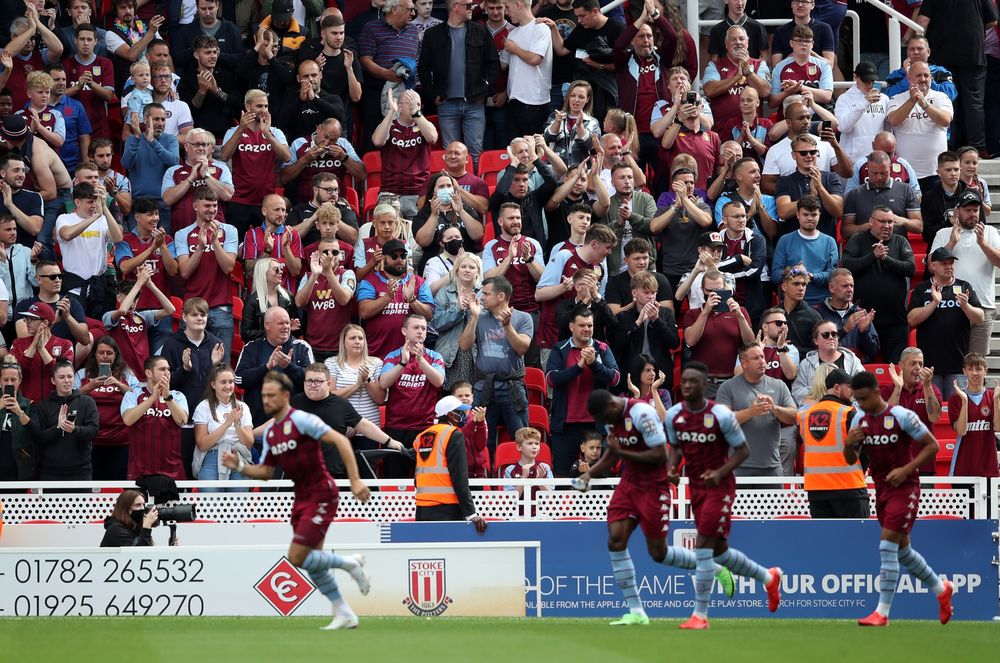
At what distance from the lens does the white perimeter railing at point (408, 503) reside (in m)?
15.9

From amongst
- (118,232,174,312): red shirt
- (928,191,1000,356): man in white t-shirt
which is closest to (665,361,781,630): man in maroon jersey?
(928,191,1000,356): man in white t-shirt

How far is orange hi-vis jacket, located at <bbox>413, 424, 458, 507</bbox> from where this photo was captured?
15086 millimetres

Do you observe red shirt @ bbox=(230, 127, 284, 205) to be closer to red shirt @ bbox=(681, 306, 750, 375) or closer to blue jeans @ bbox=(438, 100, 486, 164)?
blue jeans @ bbox=(438, 100, 486, 164)

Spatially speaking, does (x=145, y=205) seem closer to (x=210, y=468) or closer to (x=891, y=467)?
(x=210, y=468)

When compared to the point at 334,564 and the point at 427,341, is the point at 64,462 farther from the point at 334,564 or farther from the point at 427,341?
the point at 334,564

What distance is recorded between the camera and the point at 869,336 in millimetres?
17781

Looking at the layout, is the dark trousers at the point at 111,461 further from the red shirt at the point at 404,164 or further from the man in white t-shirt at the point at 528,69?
the man in white t-shirt at the point at 528,69

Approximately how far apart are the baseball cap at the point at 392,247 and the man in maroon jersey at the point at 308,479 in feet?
18.2

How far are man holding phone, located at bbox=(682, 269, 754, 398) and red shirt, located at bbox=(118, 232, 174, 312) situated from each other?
6.37 metres

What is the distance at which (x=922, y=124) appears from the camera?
802 inches

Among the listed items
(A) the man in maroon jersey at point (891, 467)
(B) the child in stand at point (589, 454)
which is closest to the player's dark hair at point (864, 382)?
(A) the man in maroon jersey at point (891, 467)

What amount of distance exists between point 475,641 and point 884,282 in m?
8.81

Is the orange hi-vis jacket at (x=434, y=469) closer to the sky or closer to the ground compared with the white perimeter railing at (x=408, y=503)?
closer to the sky

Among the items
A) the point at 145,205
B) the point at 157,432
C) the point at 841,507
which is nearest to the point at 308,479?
the point at 157,432
